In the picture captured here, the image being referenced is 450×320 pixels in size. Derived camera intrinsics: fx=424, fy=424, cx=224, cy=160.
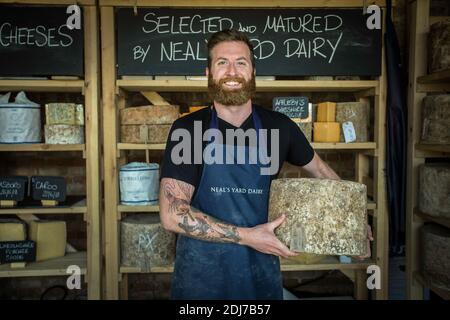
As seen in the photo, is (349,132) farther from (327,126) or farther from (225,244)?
(225,244)

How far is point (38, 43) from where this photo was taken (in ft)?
9.53

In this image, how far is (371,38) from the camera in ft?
9.80

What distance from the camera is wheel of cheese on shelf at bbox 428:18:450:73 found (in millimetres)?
2682

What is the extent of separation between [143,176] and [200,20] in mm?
1157

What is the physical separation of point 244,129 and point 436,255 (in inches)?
64.7

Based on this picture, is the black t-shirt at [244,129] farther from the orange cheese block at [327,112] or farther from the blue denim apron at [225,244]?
the orange cheese block at [327,112]

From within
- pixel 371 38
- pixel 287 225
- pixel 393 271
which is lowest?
pixel 393 271

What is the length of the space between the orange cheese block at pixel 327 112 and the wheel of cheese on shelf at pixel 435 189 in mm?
702

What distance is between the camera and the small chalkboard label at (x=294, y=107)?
296 cm

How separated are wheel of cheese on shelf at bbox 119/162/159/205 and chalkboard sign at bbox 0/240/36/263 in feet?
2.43

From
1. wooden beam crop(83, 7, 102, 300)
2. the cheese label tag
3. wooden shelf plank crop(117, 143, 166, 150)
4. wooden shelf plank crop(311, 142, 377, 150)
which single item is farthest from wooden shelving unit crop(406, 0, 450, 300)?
wooden beam crop(83, 7, 102, 300)
